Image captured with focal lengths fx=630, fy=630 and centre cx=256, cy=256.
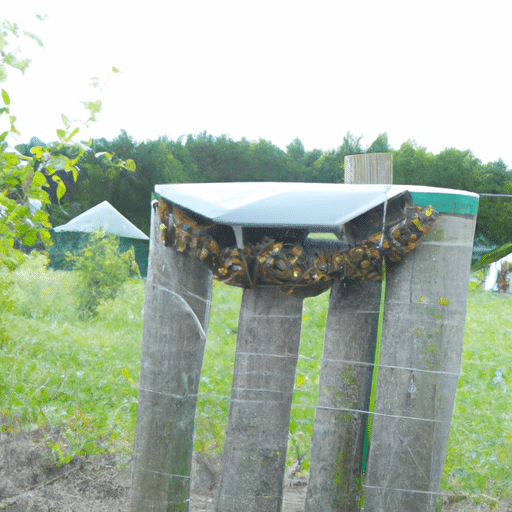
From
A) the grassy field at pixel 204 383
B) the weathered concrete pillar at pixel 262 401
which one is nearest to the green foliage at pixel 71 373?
the grassy field at pixel 204 383

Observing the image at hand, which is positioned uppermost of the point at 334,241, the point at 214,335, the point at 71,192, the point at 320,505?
the point at 71,192

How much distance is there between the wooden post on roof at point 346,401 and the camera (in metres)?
1.74

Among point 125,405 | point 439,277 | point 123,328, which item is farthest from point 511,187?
point 439,277

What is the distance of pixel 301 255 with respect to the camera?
1625 mm


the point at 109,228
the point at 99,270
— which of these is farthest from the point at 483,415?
the point at 109,228

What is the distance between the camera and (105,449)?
2.76 m

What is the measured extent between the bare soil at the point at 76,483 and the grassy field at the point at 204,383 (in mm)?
61

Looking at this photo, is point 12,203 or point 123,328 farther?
point 123,328

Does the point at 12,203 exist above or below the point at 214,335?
above

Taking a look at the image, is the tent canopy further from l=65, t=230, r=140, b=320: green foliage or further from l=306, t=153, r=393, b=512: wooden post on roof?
l=306, t=153, r=393, b=512: wooden post on roof

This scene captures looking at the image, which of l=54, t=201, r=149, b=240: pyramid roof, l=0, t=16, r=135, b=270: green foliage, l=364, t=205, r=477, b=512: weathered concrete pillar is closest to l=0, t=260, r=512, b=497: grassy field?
l=364, t=205, r=477, b=512: weathered concrete pillar

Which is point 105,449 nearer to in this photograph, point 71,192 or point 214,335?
point 214,335

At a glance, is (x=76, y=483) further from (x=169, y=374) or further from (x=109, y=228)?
(x=109, y=228)

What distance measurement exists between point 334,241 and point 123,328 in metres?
2.72
